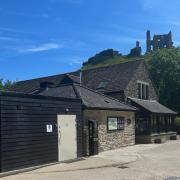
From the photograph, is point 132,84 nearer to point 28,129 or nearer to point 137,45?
point 28,129

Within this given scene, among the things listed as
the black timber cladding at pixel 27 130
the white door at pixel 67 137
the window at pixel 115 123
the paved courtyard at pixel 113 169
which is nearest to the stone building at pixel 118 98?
the window at pixel 115 123

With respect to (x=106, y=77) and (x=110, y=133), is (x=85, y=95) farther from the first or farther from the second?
(x=106, y=77)

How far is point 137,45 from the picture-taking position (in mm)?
136125

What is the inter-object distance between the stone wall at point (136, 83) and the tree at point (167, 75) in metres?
11.5

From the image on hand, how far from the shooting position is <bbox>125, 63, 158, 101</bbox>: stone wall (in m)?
37.5

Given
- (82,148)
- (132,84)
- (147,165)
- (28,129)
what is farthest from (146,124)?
(28,129)

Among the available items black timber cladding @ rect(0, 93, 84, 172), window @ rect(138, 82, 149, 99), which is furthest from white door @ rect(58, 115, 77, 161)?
window @ rect(138, 82, 149, 99)

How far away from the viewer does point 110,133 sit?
27.1 metres

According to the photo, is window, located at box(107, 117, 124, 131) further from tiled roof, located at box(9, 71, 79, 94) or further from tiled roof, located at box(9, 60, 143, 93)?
tiled roof, located at box(9, 71, 79, 94)

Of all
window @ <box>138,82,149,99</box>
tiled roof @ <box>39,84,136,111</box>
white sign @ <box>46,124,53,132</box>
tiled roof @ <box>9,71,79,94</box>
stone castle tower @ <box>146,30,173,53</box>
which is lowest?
white sign @ <box>46,124,53,132</box>

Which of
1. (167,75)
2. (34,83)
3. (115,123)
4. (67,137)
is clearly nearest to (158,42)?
(167,75)

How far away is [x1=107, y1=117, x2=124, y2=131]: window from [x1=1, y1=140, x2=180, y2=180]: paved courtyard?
4.78 m

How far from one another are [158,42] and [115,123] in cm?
11685

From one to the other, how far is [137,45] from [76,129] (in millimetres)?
116392
